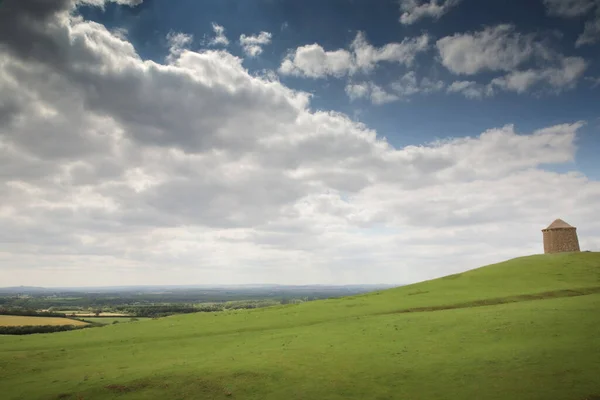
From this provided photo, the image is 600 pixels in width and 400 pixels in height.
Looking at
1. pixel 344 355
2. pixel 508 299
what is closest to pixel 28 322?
pixel 344 355

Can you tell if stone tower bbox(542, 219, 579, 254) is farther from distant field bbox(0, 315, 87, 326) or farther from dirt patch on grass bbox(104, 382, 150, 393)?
distant field bbox(0, 315, 87, 326)

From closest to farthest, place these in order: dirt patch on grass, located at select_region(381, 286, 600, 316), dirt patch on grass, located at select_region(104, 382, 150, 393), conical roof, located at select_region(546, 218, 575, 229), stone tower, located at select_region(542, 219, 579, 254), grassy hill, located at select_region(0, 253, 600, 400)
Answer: grassy hill, located at select_region(0, 253, 600, 400)
dirt patch on grass, located at select_region(104, 382, 150, 393)
dirt patch on grass, located at select_region(381, 286, 600, 316)
stone tower, located at select_region(542, 219, 579, 254)
conical roof, located at select_region(546, 218, 575, 229)

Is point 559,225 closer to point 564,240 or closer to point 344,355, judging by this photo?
point 564,240

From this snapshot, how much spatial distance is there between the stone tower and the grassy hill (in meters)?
26.6

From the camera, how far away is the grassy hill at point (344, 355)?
24000 millimetres

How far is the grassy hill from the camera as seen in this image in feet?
78.7

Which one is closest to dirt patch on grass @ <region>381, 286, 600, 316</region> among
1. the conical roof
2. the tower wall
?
the tower wall

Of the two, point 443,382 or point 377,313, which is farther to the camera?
point 377,313

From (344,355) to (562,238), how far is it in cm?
7213

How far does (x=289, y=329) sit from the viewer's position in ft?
147

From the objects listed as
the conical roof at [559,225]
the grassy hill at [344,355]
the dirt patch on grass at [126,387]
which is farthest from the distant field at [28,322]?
the conical roof at [559,225]

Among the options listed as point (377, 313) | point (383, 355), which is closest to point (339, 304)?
point (377, 313)

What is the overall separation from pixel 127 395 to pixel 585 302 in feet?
158

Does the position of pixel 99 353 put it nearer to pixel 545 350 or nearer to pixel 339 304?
pixel 339 304
